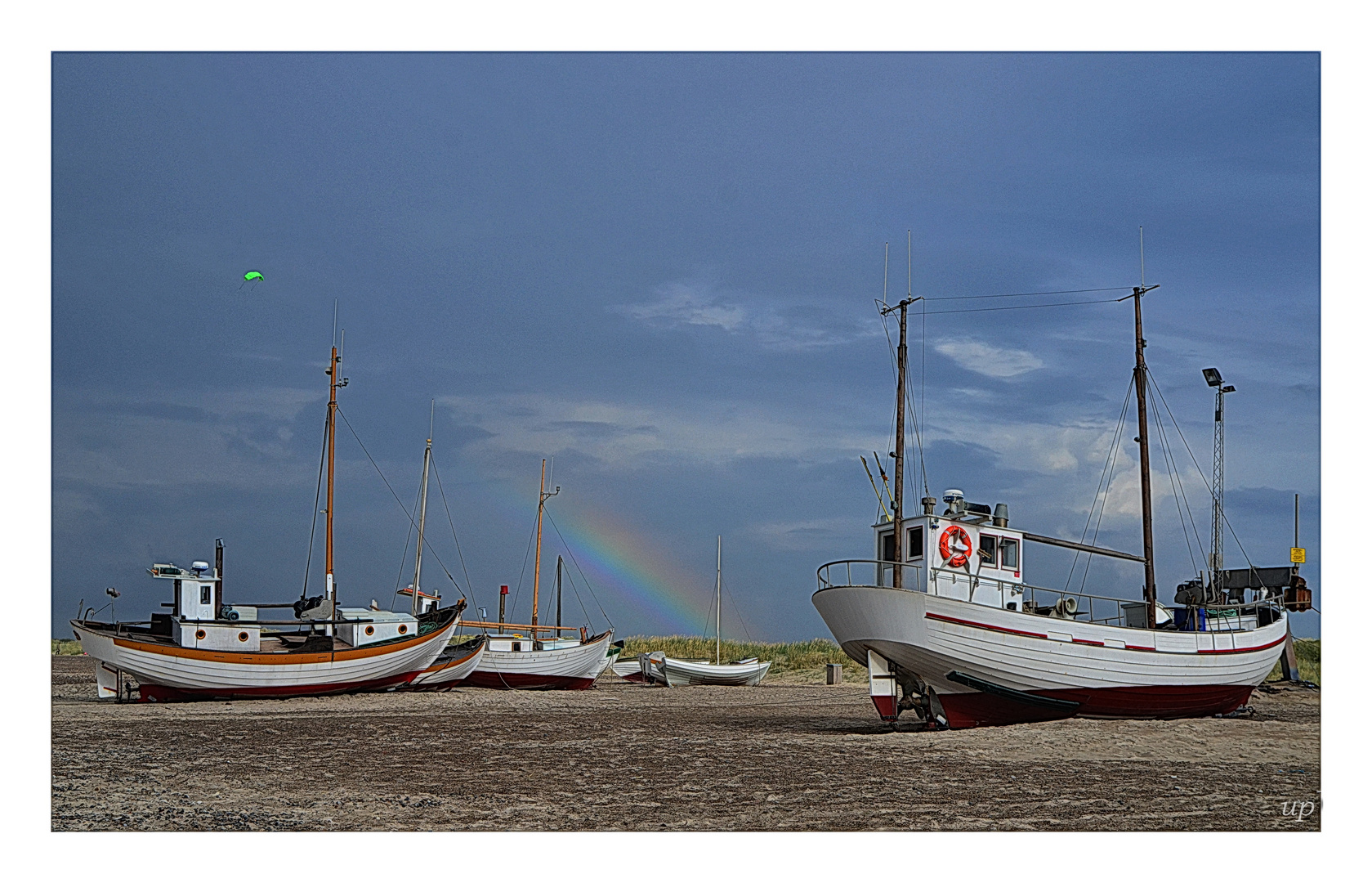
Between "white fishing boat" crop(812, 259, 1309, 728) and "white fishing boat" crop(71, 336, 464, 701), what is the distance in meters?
13.4

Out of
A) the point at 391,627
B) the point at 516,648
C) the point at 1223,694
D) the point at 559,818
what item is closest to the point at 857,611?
the point at 1223,694

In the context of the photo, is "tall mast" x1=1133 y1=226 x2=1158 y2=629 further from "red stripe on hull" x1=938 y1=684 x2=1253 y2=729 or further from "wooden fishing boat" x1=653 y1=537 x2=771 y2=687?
"wooden fishing boat" x1=653 y1=537 x2=771 y2=687

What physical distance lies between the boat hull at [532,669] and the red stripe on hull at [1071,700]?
1937cm

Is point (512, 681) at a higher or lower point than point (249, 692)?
lower

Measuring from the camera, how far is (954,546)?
19.0m

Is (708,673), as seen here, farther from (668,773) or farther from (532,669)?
(668,773)

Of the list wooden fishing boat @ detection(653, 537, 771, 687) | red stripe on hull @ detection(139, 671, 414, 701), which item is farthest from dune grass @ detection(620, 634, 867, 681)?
red stripe on hull @ detection(139, 671, 414, 701)

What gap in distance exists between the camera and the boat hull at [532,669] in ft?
119

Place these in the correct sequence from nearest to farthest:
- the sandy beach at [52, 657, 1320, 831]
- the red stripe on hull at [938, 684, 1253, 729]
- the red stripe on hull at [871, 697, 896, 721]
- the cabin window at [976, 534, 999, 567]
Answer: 1. the sandy beach at [52, 657, 1320, 831]
2. the red stripe on hull at [938, 684, 1253, 729]
3. the cabin window at [976, 534, 999, 567]
4. the red stripe on hull at [871, 697, 896, 721]

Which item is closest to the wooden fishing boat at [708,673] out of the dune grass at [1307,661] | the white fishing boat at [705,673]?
the white fishing boat at [705,673]

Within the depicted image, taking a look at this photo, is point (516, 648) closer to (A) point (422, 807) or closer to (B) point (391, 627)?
(B) point (391, 627)

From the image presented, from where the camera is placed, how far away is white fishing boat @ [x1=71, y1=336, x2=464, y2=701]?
26141 mm

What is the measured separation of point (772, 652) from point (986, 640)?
30588 millimetres

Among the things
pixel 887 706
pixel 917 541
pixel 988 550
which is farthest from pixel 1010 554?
pixel 887 706
